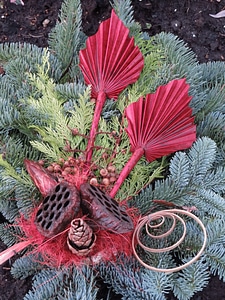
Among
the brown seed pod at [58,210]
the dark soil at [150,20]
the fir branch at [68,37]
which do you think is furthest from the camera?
the dark soil at [150,20]

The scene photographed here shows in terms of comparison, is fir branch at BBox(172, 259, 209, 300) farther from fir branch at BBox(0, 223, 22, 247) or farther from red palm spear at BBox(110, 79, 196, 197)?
fir branch at BBox(0, 223, 22, 247)

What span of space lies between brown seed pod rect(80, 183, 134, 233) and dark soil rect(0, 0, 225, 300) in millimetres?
770

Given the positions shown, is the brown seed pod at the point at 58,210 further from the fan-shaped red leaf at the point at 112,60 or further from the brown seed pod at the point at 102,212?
the fan-shaped red leaf at the point at 112,60

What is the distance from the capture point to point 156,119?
3.15ft

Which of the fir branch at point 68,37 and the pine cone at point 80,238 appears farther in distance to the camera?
the fir branch at point 68,37

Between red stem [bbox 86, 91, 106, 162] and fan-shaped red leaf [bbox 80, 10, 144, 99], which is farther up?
fan-shaped red leaf [bbox 80, 10, 144, 99]

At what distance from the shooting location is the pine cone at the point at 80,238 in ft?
2.68

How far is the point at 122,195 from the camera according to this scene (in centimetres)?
96

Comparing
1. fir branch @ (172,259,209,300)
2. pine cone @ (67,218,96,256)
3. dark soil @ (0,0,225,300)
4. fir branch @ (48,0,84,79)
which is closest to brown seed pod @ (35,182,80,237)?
pine cone @ (67,218,96,256)

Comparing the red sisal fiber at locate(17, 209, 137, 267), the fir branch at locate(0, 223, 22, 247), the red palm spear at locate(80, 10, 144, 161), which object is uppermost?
the red palm spear at locate(80, 10, 144, 161)

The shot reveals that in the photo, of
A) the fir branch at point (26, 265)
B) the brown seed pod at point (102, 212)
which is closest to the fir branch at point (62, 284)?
the fir branch at point (26, 265)

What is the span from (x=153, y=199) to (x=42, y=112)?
10.9 inches

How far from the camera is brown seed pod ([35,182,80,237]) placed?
795mm

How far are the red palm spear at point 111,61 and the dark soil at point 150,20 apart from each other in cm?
46
